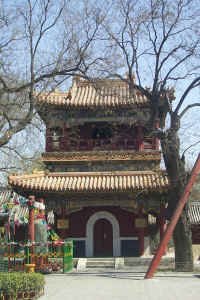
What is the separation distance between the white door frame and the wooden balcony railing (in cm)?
314

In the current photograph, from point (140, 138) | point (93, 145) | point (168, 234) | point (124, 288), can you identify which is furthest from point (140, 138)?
point (124, 288)

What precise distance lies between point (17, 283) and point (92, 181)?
32.8 feet

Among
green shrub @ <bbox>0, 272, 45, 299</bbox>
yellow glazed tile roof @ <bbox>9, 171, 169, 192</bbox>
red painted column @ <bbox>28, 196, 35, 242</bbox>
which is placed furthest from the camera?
yellow glazed tile roof @ <bbox>9, 171, 169, 192</bbox>

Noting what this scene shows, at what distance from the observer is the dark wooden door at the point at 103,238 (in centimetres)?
1750

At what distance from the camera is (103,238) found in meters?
17.7

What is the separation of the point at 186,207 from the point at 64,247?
431 cm

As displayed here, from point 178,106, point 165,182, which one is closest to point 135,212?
point 165,182

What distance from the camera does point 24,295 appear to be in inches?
297

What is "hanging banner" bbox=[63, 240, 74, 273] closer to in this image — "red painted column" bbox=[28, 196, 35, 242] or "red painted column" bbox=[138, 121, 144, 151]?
"red painted column" bbox=[28, 196, 35, 242]

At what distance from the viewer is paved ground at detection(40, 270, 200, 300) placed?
7.91 m

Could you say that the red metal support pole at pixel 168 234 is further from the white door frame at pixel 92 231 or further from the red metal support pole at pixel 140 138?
the red metal support pole at pixel 140 138

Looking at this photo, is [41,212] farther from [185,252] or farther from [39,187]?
[185,252]

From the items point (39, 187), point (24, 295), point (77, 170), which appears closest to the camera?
point (24, 295)

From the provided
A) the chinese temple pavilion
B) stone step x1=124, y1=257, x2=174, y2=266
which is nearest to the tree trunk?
stone step x1=124, y1=257, x2=174, y2=266
